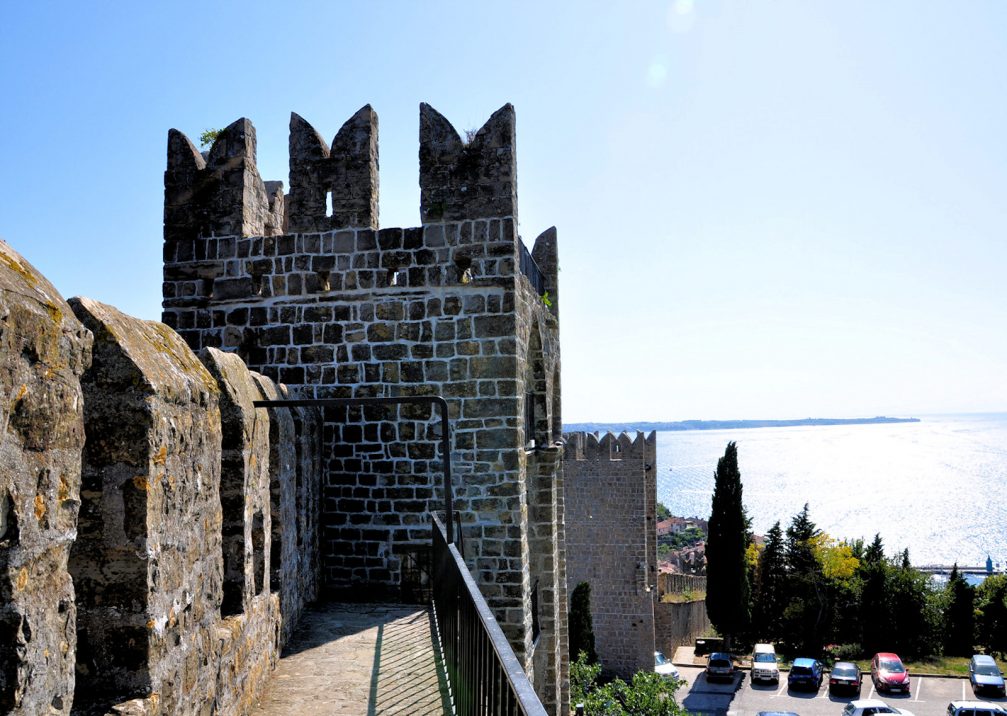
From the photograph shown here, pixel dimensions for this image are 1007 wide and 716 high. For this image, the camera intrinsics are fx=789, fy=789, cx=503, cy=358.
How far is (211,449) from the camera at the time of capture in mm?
3588

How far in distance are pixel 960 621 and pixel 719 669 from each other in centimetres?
1132

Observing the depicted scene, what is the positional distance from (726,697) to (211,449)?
23.3m

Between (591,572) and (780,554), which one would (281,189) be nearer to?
(591,572)

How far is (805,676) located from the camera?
77.6ft

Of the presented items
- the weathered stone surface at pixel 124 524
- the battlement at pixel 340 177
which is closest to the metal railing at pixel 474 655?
the weathered stone surface at pixel 124 524

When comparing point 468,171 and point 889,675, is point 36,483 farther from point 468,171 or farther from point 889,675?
point 889,675

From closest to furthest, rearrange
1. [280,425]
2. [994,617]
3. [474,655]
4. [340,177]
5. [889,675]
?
[474,655] < [280,425] < [340,177] < [889,675] < [994,617]

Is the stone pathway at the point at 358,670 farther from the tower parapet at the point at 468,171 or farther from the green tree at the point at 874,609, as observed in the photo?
the green tree at the point at 874,609

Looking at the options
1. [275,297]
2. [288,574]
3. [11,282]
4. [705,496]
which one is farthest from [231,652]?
[705,496]

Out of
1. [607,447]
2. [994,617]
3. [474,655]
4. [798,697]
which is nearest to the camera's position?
[474,655]

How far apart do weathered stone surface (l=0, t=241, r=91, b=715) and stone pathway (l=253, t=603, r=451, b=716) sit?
7.89 ft

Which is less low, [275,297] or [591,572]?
[275,297]

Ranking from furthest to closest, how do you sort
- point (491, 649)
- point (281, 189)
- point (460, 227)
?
1. point (281, 189)
2. point (460, 227)
3. point (491, 649)

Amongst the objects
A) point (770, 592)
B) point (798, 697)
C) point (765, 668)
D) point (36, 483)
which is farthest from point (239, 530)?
point (770, 592)
